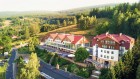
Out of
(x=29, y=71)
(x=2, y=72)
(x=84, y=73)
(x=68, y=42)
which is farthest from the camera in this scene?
(x=68, y=42)

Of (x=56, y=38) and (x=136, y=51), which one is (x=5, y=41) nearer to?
(x=56, y=38)

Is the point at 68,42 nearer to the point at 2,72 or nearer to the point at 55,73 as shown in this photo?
the point at 55,73

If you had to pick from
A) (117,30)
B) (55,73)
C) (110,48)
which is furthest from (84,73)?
(117,30)

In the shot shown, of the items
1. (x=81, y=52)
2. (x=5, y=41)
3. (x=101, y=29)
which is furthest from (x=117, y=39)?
(x=5, y=41)

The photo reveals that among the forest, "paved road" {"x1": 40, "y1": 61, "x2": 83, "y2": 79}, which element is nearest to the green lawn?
"paved road" {"x1": 40, "y1": 61, "x2": 83, "y2": 79}

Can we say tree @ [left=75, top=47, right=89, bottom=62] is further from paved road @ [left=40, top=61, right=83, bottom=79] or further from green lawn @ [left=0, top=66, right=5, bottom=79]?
green lawn @ [left=0, top=66, right=5, bottom=79]

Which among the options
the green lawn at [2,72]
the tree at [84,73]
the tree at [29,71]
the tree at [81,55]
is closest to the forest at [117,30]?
the tree at [84,73]
